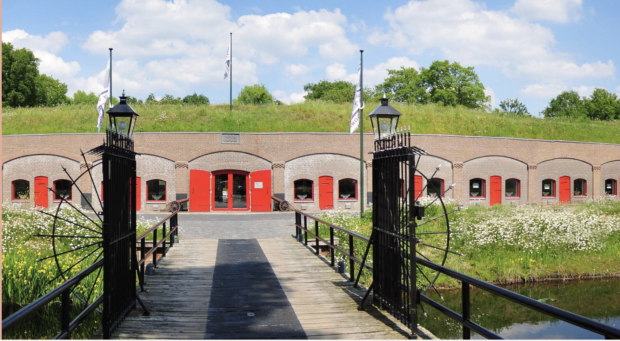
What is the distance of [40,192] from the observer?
27.7m

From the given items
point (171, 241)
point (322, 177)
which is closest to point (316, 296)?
point (171, 241)

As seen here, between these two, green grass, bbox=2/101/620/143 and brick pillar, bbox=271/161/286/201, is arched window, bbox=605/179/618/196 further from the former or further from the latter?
brick pillar, bbox=271/161/286/201

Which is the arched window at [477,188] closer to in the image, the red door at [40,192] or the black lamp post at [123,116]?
the red door at [40,192]

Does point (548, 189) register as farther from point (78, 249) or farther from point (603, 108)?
point (603, 108)

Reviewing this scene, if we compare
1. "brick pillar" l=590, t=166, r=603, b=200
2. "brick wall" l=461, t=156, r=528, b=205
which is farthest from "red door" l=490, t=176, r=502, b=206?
"brick pillar" l=590, t=166, r=603, b=200

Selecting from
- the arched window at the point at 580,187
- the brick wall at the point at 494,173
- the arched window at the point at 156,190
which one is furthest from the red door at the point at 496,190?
the arched window at the point at 156,190

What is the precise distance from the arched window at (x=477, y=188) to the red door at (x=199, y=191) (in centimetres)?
1571

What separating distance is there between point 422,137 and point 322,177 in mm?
6544

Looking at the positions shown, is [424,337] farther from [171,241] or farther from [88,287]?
[171,241]

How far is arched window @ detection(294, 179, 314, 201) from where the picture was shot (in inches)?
1133

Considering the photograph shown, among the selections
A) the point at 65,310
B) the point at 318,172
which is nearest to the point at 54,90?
the point at 318,172

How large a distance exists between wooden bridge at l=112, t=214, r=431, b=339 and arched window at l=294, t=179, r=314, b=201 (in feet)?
53.3

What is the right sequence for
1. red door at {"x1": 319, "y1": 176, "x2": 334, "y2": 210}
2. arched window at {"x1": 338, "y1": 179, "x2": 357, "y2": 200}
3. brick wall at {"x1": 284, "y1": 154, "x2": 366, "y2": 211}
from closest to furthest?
brick wall at {"x1": 284, "y1": 154, "x2": 366, "y2": 211} < red door at {"x1": 319, "y1": 176, "x2": 334, "y2": 210} < arched window at {"x1": 338, "y1": 179, "x2": 357, "y2": 200}

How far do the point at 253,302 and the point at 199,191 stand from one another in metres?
20.9
